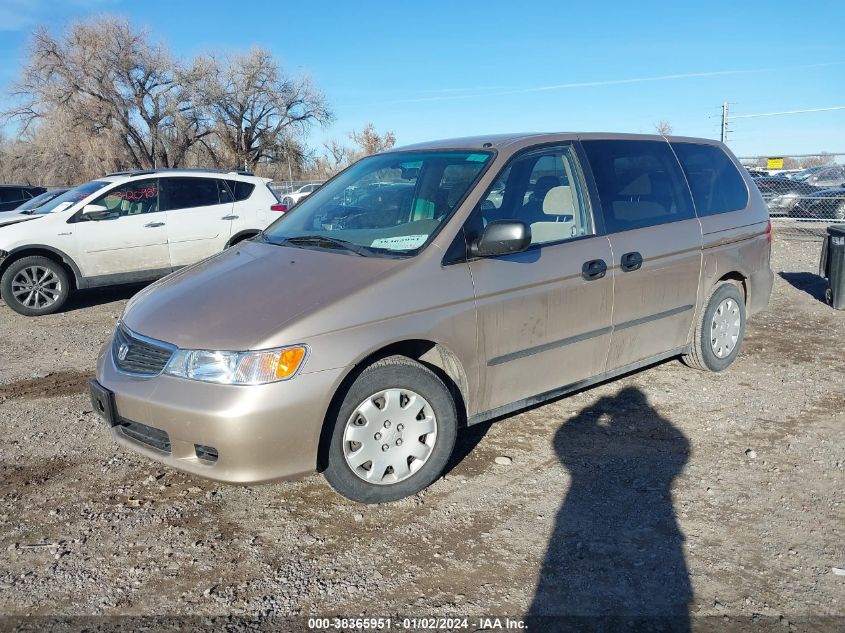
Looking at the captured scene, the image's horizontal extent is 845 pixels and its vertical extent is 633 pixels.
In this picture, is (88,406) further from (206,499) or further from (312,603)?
(312,603)

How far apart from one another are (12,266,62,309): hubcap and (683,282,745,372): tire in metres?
7.45

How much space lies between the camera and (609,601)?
281cm

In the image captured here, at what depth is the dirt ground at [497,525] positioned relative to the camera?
287cm

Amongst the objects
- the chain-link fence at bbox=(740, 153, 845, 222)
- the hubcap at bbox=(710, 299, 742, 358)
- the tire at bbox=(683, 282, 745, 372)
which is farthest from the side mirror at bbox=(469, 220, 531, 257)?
the chain-link fence at bbox=(740, 153, 845, 222)

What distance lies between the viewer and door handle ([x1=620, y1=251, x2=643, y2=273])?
4.42 m

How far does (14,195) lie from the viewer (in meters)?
14.9

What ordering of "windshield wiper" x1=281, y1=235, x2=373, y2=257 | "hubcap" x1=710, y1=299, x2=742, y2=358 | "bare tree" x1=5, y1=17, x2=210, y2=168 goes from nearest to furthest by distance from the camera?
1. "windshield wiper" x1=281, y1=235, x2=373, y2=257
2. "hubcap" x1=710, y1=299, x2=742, y2=358
3. "bare tree" x1=5, y1=17, x2=210, y2=168

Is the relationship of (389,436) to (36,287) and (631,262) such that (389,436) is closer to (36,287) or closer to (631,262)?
(631,262)

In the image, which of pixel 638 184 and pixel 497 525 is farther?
pixel 638 184

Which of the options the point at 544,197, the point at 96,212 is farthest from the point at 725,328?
the point at 96,212

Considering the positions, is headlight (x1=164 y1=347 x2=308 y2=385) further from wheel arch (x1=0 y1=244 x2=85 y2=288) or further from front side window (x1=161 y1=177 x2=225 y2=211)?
front side window (x1=161 y1=177 x2=225 y2=211)

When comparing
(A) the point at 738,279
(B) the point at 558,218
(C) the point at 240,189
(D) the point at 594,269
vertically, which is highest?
(C) the point at 240,189

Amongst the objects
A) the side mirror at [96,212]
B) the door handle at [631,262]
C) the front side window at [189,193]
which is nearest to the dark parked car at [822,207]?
the front side window at [189,193]

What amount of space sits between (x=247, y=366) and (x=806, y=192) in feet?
57.5
